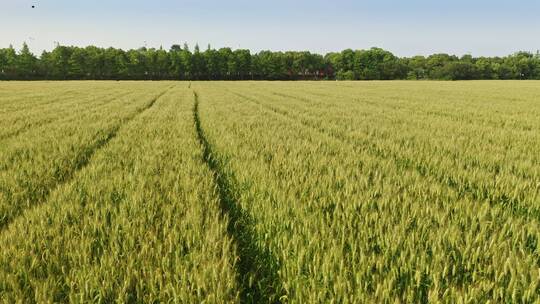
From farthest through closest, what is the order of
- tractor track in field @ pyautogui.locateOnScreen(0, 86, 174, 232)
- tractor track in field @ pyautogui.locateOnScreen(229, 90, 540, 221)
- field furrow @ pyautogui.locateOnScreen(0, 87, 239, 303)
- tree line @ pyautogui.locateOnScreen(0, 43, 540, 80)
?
1. tree line @ pyautogui.locateOnScreen(0, 43, 540, 80)
2. tractor track in field @ pyautogui.locateOnScreen(229, 90, 540, 221)
3. tractor track in field @ pyautogui.locateOnScreen(0, 86, 174, 232)
4. field furrow @ pyautogui.locateOnScreen(0, 87, 239, 303)

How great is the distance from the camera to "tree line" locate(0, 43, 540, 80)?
111 metres

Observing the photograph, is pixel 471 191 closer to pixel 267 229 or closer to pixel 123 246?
pixel 267 229

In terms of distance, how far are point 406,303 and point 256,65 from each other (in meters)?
132

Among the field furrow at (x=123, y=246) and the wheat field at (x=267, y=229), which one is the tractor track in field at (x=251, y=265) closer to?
the wheat field at (x=267, y=229)

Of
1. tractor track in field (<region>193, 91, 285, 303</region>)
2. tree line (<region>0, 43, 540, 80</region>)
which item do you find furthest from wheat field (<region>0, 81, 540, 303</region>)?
tree line (<region>0, 43, 540, 80</region>)

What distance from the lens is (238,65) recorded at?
128 meters

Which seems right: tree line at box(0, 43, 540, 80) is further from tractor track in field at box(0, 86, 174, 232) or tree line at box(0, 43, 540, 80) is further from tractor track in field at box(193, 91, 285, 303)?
tractor track in field at box(193, 91, 285, 303)

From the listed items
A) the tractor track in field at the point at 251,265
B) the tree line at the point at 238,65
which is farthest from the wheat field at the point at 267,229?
the tree line at the point at 238,65

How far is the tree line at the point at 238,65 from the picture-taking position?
11066cm

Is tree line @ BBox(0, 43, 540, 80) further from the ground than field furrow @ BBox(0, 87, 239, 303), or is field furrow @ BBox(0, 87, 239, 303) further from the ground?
tree line @ BBox(0, 43, 540, 80)

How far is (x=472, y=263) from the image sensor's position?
7.90 ft

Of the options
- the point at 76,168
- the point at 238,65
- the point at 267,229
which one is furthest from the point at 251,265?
the point at 238,65

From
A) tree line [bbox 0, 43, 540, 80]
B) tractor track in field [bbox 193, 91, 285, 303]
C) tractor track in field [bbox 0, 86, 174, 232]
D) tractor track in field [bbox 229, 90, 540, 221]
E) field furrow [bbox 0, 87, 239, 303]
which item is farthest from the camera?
tree line [bbox 0, 43, 540, 80]

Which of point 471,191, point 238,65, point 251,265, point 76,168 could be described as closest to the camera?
point 251,265
